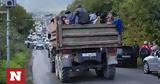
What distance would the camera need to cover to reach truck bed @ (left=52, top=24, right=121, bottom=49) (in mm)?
19375

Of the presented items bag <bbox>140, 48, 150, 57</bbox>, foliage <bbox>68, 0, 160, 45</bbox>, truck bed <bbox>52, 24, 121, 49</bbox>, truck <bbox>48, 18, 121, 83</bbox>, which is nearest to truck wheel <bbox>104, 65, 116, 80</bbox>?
truck <bbox>48, 18, 121, 83</bbox>

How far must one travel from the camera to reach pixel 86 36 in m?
19.7

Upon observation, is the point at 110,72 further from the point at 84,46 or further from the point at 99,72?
the point at 99,72

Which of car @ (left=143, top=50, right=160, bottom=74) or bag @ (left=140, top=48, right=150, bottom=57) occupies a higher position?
bag @ (left=140, top=48, right=150, bottom=57)

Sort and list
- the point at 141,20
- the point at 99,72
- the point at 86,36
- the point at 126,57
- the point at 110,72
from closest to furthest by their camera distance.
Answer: the point at 86,36 → the point at 110,72 → the point at 99,72 → the point at 126,57 → the point at 141,20

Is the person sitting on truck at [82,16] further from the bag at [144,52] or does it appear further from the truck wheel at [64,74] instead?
the bag at [144,52]

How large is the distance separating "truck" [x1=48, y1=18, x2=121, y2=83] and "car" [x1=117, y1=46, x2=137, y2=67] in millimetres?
9220

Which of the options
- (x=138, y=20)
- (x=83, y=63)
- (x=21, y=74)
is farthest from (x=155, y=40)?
(x=21, y=74)

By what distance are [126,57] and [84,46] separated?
398 inches

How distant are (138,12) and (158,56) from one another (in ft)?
29.9

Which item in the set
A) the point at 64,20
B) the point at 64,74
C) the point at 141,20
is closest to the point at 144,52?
the point at 141,20

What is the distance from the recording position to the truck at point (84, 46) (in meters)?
19.4

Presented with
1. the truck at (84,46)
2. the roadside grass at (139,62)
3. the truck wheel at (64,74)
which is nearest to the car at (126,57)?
the roadside grass at (139,62)

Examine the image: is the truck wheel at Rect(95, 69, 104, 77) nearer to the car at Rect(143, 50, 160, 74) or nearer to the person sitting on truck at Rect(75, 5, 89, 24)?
the car at Rect(143, 50, 160, 74)
